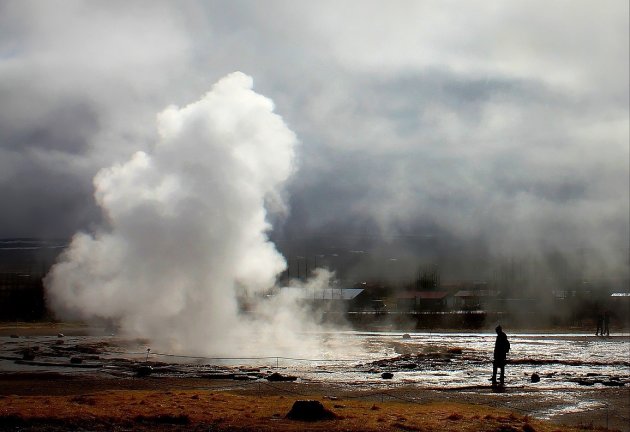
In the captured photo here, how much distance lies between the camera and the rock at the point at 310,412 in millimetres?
15523

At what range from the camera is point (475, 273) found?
16300cm

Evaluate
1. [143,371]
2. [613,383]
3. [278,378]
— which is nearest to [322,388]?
[278,378]

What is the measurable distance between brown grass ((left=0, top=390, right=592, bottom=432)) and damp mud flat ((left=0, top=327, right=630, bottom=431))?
0.03m

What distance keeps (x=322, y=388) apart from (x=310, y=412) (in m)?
8.01

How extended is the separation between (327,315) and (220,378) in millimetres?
52359

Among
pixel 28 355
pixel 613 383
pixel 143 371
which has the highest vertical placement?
pixel 613 383

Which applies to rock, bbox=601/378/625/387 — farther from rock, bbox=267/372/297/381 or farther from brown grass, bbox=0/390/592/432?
rock, bbox=267/372/297/381

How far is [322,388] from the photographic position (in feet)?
77.0

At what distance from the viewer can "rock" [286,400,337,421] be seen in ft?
50.9

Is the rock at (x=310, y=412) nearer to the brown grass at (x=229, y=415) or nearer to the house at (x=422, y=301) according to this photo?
the brown grass at (x=229, y=415)

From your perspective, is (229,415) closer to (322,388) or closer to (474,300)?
(322,388)

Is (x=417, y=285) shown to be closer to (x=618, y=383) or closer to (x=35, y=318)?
(x=35, y=318)

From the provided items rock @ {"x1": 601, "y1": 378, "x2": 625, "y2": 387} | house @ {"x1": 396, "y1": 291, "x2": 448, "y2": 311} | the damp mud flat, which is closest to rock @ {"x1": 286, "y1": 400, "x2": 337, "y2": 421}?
the damp mud flat

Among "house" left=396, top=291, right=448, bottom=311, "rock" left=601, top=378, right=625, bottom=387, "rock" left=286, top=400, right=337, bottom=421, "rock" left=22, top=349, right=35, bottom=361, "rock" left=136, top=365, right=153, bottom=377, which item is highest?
"house" left=396, top=291, right=448, bottom=311
